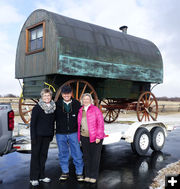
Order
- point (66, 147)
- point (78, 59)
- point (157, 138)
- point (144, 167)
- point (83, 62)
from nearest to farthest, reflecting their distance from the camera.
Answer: point (66, 147) < point (144, 167) < point (157, 138) < point (78, 59) < point (83, 62)

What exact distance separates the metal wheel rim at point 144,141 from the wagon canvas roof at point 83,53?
3029 mm

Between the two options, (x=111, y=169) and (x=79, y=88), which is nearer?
(x=111, y=169)

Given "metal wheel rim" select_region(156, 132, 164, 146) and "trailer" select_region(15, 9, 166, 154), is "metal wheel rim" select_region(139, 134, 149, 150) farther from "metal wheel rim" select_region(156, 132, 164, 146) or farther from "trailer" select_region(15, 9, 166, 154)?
"metal wheel rim" select_region(156, 132, 164, 146)

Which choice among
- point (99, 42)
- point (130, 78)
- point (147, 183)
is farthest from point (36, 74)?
point (147, 183)

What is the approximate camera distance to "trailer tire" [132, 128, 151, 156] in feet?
22.0

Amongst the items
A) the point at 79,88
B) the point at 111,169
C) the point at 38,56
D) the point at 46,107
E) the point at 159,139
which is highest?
the point at 38,56

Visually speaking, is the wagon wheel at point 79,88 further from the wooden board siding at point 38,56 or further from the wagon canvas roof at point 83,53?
the wooden board siding at point 38,56

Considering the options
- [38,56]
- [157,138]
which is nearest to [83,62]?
[38,56]

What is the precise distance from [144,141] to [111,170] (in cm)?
182

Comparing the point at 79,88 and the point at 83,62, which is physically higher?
the point at 83,62

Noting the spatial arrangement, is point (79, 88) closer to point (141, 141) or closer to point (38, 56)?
point (38, 56)

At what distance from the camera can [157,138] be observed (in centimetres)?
762

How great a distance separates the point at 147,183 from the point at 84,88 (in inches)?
187

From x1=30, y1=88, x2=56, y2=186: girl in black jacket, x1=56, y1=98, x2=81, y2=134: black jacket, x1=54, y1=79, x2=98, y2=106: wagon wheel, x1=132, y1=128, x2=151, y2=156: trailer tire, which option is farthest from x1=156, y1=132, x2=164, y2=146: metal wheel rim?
x1=30, y1=88, x2=56, y2=186: girl in black jacket
